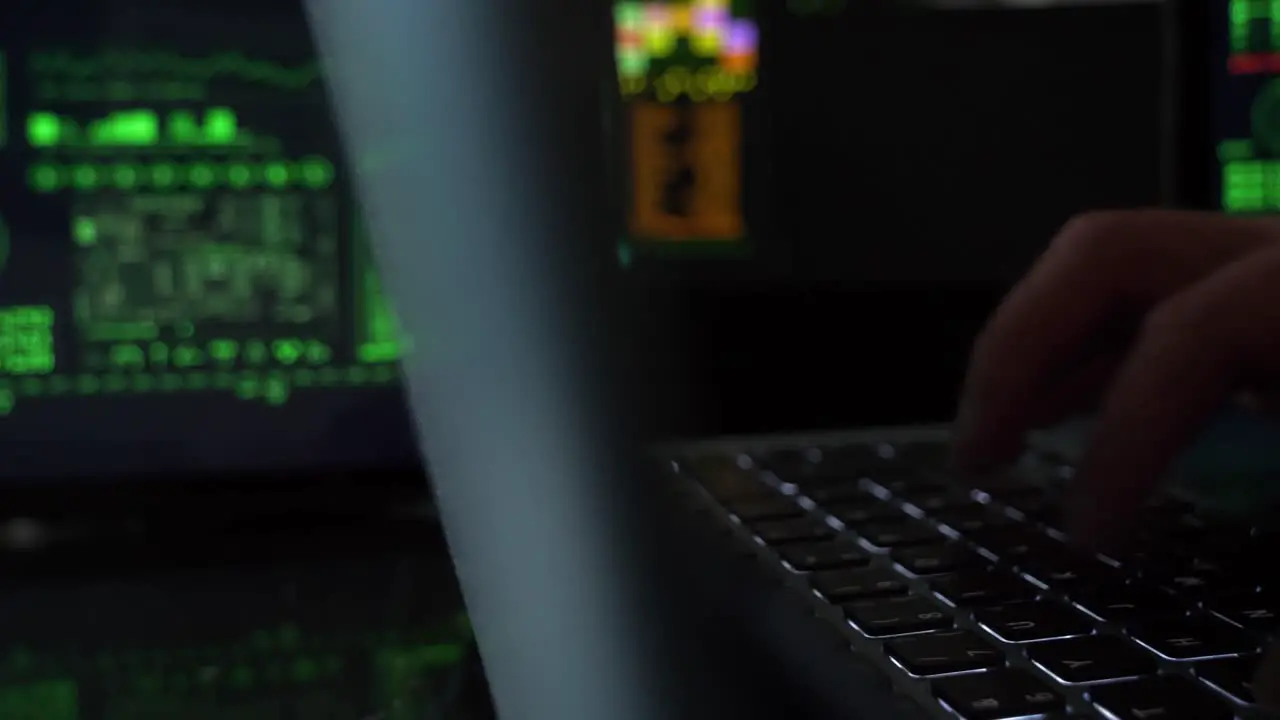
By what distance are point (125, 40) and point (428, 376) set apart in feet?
0.74

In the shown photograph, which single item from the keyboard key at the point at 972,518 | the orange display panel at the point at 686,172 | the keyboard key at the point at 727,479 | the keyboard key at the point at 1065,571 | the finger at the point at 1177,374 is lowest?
the keyboard key at the point at 727,479

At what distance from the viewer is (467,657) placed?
28 cm

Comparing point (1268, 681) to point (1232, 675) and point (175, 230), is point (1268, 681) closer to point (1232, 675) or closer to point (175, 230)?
point (1232, 675)

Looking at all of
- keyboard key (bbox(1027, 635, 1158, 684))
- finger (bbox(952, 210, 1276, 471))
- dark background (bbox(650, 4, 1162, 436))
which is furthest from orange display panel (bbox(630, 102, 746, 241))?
keyboard key (bbox(1027, 635, 1158, 684))

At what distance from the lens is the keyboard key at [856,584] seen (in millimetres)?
284

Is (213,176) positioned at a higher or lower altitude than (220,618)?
higher

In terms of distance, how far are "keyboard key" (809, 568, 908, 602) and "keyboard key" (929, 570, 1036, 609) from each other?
0.01 meters

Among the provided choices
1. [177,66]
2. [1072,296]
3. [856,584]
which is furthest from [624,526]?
[177,66]

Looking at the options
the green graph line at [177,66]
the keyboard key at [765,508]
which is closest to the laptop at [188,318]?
the green graph line at [177,66]

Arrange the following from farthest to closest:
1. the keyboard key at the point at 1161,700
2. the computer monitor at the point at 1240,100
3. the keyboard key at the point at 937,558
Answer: the computer monitor at the point at 1240,100 → the keyboard key at the point at 937,558 → the keyboard key at the point at 1161,700

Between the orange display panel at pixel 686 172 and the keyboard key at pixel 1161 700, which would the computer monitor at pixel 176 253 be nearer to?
the orange display panel at pixel 686 172

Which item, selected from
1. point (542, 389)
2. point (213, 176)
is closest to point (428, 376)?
point (542, 389)

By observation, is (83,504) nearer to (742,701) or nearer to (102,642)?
(102,642)

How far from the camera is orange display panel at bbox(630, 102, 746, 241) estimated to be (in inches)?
17.5
